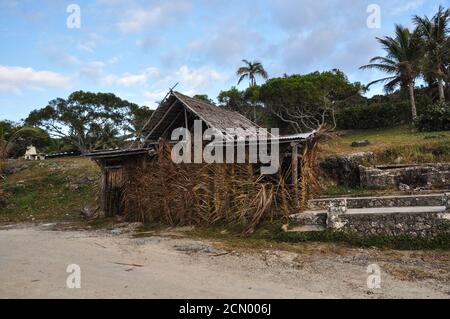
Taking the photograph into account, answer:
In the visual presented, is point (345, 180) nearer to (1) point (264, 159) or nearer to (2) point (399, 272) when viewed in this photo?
(1) point (264, 159)

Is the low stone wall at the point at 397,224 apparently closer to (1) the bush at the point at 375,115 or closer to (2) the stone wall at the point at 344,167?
(2) the stone wall at the point at 344,167

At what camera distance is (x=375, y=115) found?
30172 mm

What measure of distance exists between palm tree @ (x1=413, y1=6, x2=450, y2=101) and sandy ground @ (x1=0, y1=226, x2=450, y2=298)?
25251mm

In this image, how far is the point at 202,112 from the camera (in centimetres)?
1468

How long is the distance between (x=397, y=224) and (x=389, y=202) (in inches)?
129

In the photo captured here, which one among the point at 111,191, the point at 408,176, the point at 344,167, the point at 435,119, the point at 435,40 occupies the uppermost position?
the point at 435,40

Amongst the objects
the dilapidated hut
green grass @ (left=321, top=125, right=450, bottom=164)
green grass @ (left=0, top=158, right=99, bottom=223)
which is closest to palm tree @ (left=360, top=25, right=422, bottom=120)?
green grass @ (left=321, top=125, right=450, bottom=164)

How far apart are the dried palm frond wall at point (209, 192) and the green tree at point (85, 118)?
24747 mm

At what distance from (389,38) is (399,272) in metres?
27.2

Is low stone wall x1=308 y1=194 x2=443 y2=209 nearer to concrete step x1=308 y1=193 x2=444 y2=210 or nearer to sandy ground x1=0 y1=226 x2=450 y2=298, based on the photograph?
concrete step x1=308 y1=193 x2=444 y2=210

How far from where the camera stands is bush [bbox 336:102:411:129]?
29.8 metres

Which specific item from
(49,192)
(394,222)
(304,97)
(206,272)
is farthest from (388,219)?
(304,97)

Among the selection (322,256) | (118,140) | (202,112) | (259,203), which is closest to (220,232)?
(259,203)
